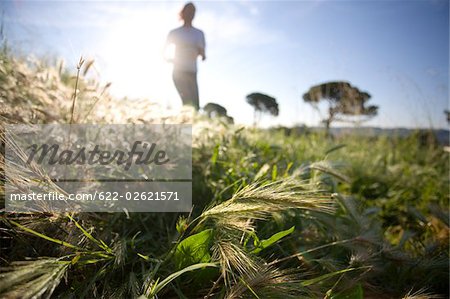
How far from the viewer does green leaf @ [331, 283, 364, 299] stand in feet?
2.46

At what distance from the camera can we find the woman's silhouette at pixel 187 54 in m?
1.88

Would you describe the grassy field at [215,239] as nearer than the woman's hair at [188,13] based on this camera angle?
Yes

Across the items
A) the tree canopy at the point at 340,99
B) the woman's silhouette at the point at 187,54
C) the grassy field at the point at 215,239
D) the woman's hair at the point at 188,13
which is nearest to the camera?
the grassy field at the point at 215,239

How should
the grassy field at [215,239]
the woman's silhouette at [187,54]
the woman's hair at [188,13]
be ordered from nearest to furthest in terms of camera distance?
1. the grassy field at [215,239]
2. the woman's silhouette at [187,54]
3. the woman's hair at [188,13]

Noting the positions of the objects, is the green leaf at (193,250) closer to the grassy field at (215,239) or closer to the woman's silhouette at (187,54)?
the grassy field at (215,239)

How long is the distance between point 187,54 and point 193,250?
1.53 meters

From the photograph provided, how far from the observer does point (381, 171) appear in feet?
9.05

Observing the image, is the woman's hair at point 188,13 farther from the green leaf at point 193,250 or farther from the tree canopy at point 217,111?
the green leaf at point 193,250

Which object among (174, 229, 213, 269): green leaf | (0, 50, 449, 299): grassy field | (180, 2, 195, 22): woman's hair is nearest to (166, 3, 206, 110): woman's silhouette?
(180, 2, 195, 22): woman's hair

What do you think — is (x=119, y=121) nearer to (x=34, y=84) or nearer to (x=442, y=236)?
(x=34, y=84)

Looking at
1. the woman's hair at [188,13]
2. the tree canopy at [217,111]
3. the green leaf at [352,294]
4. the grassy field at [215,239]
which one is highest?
the woman's hair at [188,13]

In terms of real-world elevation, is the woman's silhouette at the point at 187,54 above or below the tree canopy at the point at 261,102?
above

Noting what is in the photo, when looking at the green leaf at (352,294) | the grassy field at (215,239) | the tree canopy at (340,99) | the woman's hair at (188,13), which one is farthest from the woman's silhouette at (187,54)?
the tree canopy at (340,99)

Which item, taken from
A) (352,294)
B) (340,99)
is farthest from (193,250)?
(340,99)
